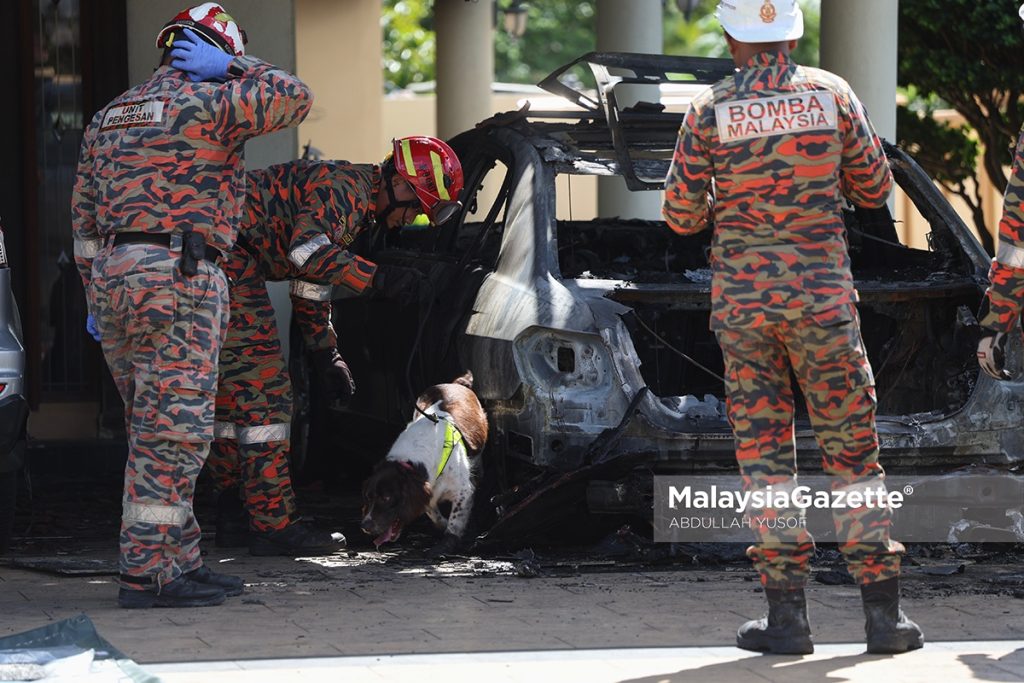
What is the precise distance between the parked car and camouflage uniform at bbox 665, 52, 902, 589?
278 cm

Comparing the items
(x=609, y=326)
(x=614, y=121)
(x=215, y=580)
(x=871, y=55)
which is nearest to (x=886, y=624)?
(x=609, y=326)

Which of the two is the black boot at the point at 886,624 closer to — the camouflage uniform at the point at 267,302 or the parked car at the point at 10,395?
the camouflage uniform at the point at 267,302

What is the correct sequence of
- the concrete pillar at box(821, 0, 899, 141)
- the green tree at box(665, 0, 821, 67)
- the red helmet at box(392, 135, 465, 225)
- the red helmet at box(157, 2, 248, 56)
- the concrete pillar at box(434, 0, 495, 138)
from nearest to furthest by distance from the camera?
the red helmet at box(157, 2, 248, 56) < the red helmet at box(392, 135, 465, 225) < the concrete pillar at box(821, 0, 899, 141) < the concrete pillar at box(434, 0, 495, 138) < the green tree at box(665, 0, 821, 67)

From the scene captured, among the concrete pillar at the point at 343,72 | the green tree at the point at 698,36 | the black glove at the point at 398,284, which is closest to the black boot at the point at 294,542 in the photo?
the black glove at the point at 398,284

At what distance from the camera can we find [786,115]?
5129 mm

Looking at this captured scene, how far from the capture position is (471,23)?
1770cm

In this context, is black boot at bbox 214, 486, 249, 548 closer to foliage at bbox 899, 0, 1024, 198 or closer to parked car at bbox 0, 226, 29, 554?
parked car at bbox 0, 226, 29, 554

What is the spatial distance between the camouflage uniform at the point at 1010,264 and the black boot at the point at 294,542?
9.78ft

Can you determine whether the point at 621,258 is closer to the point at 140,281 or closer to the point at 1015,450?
the point at 1015,450

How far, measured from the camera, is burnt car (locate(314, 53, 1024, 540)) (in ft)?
21.9

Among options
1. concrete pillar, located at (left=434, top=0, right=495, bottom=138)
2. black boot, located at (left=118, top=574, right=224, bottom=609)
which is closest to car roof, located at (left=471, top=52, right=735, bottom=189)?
black boot, located at (left=118, top=574, right=224, bottom=609)

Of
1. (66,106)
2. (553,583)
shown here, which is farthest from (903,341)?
(66,106)

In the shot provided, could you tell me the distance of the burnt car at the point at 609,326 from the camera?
6660 mm

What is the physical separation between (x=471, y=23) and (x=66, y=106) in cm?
829
